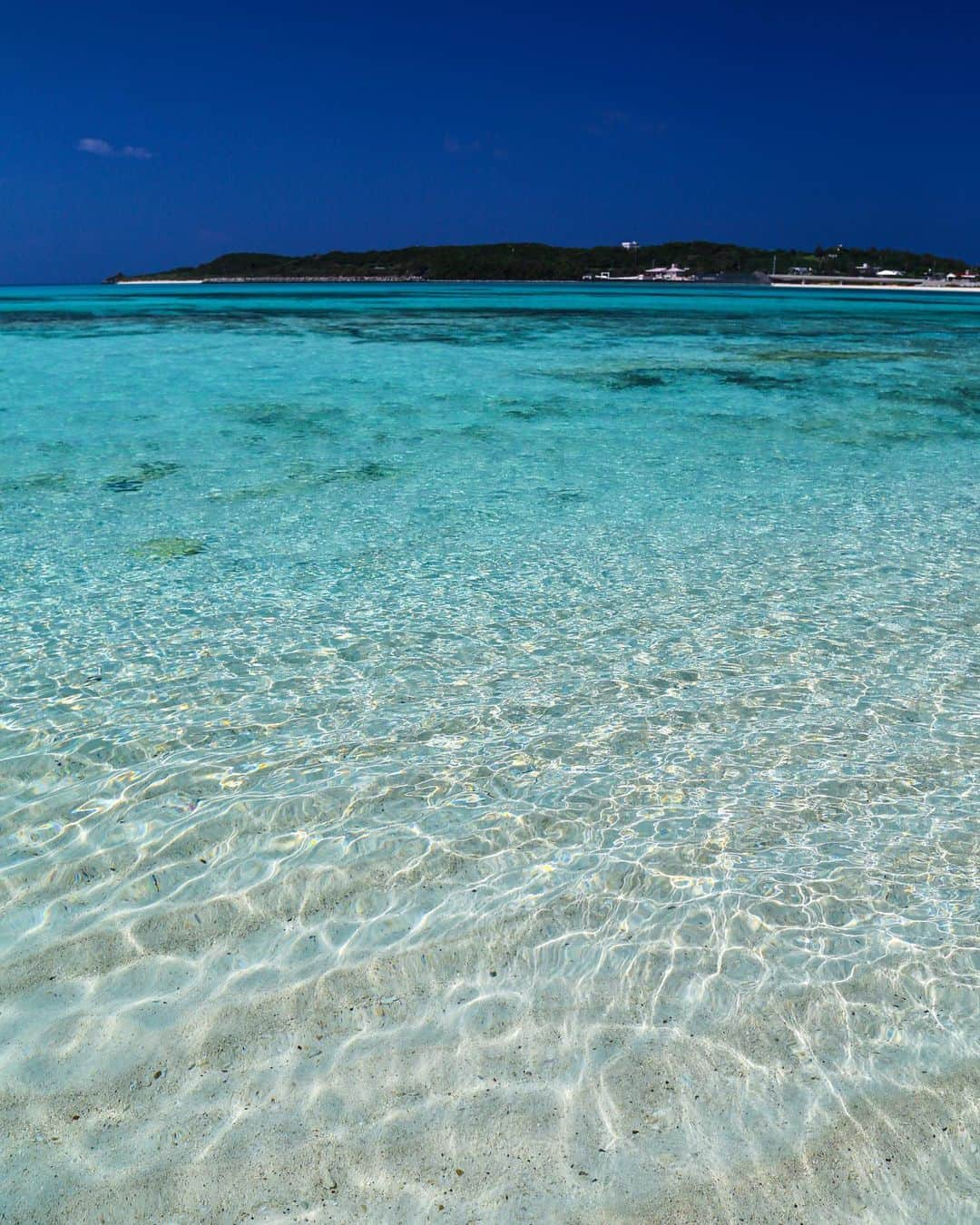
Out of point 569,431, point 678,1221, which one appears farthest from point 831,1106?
point 569,431

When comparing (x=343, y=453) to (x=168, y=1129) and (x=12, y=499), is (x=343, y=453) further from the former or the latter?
(x=168, y=1129)

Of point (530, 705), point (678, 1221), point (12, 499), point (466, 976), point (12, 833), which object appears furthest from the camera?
point (12, 499)

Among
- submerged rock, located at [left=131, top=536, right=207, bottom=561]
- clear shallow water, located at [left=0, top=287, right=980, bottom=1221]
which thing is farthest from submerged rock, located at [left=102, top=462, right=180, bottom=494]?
submerged rock, located at [left=131, top=536, right=207, bottom=561]

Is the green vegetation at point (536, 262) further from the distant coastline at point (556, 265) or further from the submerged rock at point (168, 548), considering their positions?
the submerged rock at point (168, 548)

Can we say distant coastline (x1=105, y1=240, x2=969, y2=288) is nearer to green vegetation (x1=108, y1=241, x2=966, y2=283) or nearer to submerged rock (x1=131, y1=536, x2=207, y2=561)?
green vegetation (x1=108, y1=241, x2=966, y2=283)

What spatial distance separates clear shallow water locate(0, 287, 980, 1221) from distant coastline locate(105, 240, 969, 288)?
131 metres

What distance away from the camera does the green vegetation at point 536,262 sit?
138125 millimetres

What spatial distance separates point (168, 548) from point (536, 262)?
150289 millimetres

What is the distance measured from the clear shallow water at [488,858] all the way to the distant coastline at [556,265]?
131m

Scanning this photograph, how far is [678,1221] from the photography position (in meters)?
2.16

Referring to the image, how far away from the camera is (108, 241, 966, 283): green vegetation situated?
138125 millimetres

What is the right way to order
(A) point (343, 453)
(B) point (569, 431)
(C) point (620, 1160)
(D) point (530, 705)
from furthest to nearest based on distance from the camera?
(B) point (569, 431) → (A) point (343, 453) → (D) point (530, 705) → (C) point (620, 1160)

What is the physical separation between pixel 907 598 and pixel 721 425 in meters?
7.32

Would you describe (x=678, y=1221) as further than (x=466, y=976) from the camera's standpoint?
No
